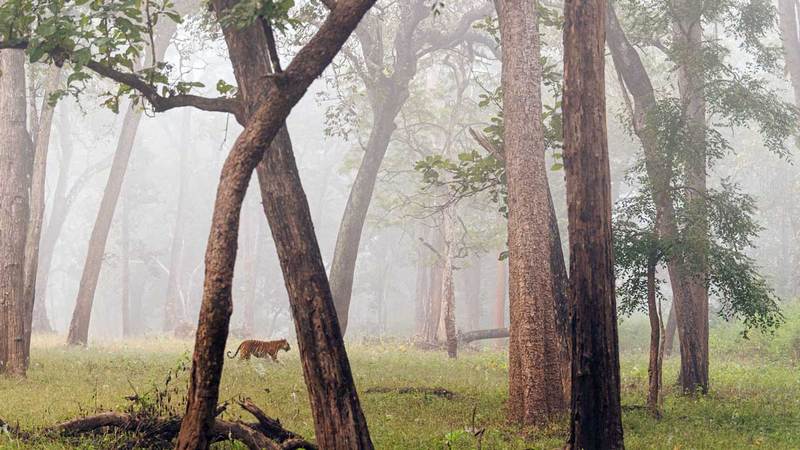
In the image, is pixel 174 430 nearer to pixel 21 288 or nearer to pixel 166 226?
pixel 21 288

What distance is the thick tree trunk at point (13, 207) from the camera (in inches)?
598

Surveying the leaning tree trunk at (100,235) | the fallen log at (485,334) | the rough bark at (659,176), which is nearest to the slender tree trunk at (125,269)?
the leaning tree trunk at (100,235)

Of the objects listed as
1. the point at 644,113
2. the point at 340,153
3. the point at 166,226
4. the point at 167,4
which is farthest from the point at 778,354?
the point at 166,226

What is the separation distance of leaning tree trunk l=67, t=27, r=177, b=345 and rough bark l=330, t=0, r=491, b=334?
6248 millimetres

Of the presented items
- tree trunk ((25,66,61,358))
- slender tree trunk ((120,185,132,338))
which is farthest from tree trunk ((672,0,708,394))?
slender tree trunk ((120,185,132,338))

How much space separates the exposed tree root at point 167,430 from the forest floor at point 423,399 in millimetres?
221

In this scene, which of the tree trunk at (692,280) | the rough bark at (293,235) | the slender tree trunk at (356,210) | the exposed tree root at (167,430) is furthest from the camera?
the slender tree trunk at (356,210)

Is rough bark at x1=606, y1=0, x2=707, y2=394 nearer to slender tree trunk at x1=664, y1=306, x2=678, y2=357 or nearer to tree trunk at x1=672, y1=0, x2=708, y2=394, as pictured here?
tree trunk at x1=672, y1=0, x2=708, y2=394

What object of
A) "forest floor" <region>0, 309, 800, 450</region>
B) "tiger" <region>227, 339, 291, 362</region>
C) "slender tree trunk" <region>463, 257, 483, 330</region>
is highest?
"slender tree trunk" <region>463, 257, 483, 330</region>

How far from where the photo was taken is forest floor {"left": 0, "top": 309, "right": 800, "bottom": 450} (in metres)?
10.5

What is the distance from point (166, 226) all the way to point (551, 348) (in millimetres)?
60528

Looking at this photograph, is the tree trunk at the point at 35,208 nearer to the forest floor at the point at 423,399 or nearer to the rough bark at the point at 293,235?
the forest floor at the point at 423,399

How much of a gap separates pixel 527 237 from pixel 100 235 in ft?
65.6

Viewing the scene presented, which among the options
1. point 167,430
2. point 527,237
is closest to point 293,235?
point 167,430
